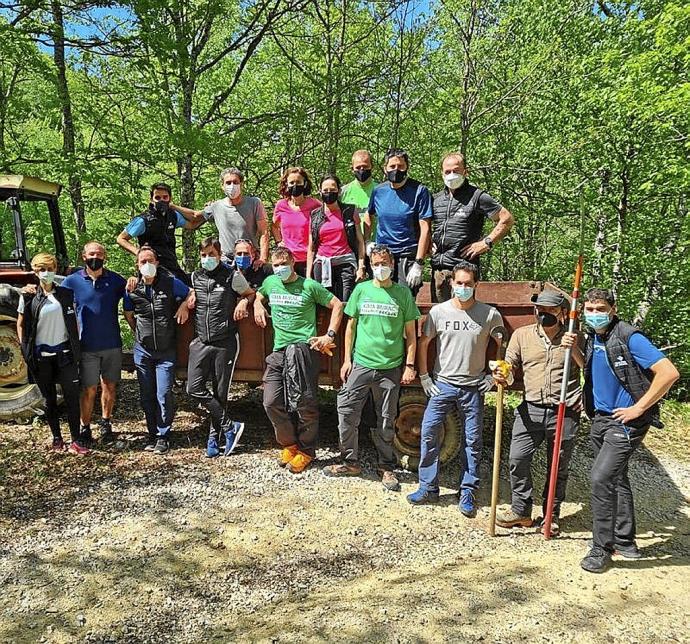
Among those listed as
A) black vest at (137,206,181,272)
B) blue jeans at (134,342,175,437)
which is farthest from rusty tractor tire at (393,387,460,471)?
black vest at (137,206,181,272)

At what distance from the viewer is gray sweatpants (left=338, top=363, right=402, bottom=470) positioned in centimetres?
479

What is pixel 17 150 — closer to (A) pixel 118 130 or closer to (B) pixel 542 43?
(A) pixel 118 130

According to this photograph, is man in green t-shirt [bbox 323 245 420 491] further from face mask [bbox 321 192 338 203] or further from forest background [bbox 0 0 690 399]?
forest background [bbox 0 0 690 399]

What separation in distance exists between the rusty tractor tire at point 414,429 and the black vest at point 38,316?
3.20 meters

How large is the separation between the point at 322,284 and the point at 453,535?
2.52 metres

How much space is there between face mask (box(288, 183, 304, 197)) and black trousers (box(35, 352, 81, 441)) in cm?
266

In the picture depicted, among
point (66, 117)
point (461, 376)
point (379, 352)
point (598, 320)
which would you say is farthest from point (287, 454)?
point (66, 117)

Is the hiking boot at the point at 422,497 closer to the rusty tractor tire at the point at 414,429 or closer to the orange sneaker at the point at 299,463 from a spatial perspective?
the rusty tractor tire at the point at 414,429

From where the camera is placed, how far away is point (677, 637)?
3.05 m

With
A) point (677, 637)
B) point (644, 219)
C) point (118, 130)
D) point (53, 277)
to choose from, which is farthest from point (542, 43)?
point (677, 637)

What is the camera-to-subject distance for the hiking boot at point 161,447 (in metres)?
5.42

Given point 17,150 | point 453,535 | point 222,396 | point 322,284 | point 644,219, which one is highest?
point 17,150

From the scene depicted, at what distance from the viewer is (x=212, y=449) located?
5367 mm

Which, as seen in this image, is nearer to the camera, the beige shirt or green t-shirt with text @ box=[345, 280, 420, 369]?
the beige shirt
